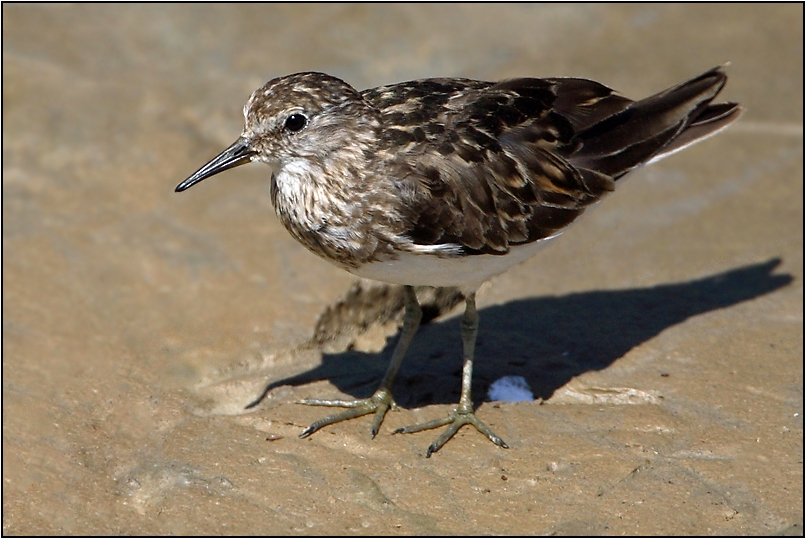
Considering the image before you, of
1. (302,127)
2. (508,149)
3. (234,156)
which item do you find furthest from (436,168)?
(234,156)

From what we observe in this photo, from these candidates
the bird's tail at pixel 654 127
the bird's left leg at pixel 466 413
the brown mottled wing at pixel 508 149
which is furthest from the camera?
the bird's tail at pixel 654 127

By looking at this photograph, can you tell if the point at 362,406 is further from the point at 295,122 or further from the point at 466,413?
the point at 295,122

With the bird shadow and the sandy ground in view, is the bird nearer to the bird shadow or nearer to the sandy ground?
the bird shadow

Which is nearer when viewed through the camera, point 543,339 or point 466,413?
point 466,413

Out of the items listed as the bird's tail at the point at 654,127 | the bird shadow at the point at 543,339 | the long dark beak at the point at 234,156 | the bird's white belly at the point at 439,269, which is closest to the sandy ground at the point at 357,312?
the bird shadow at the point at 543,339

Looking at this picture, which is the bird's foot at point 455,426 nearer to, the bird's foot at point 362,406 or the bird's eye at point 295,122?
the bird's foot at point 362,406
